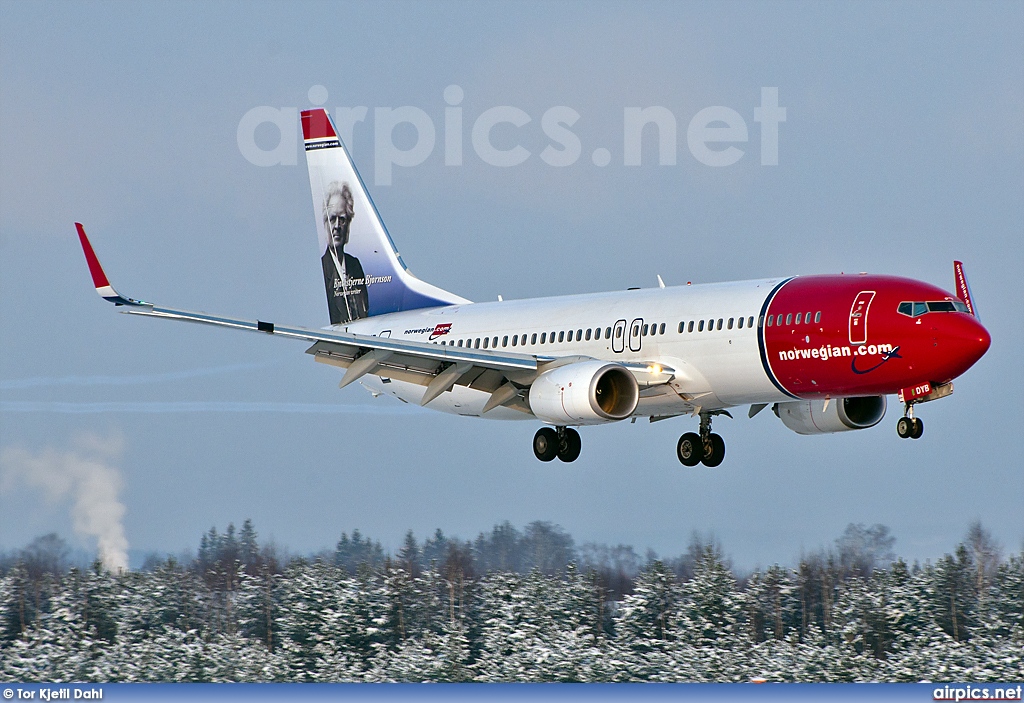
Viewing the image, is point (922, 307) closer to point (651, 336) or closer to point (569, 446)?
point (651, 336)

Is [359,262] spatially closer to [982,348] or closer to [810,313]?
[810,313]

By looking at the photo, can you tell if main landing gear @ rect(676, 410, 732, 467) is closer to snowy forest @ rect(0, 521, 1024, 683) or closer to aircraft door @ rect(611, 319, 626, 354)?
aircraft door @ rect(611, 319, 626, 354)

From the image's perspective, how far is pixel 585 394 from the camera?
39.9 metres

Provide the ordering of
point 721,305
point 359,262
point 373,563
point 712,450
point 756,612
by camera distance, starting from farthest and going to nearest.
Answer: point 756,612, point 373,563, point 359,262, point 712,450, point 721,305

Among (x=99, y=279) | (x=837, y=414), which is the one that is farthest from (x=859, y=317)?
(x=99, y=279)

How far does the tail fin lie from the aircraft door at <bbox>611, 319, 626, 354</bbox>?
1023 cm

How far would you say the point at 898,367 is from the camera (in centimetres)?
3753

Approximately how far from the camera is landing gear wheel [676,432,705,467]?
45000mm

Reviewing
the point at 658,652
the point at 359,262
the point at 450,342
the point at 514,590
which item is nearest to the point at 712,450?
the point at 450,342

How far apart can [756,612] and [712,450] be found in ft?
245

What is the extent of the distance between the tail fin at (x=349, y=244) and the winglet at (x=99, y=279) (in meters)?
13.6

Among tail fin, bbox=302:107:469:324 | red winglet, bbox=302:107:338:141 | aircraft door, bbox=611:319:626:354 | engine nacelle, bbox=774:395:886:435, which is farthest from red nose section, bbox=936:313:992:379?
red winglet, bbox=302:107:338:141

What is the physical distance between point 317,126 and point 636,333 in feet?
65.7

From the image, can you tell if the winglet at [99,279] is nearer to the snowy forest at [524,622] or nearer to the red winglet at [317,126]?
the red winglet at [317,126]
